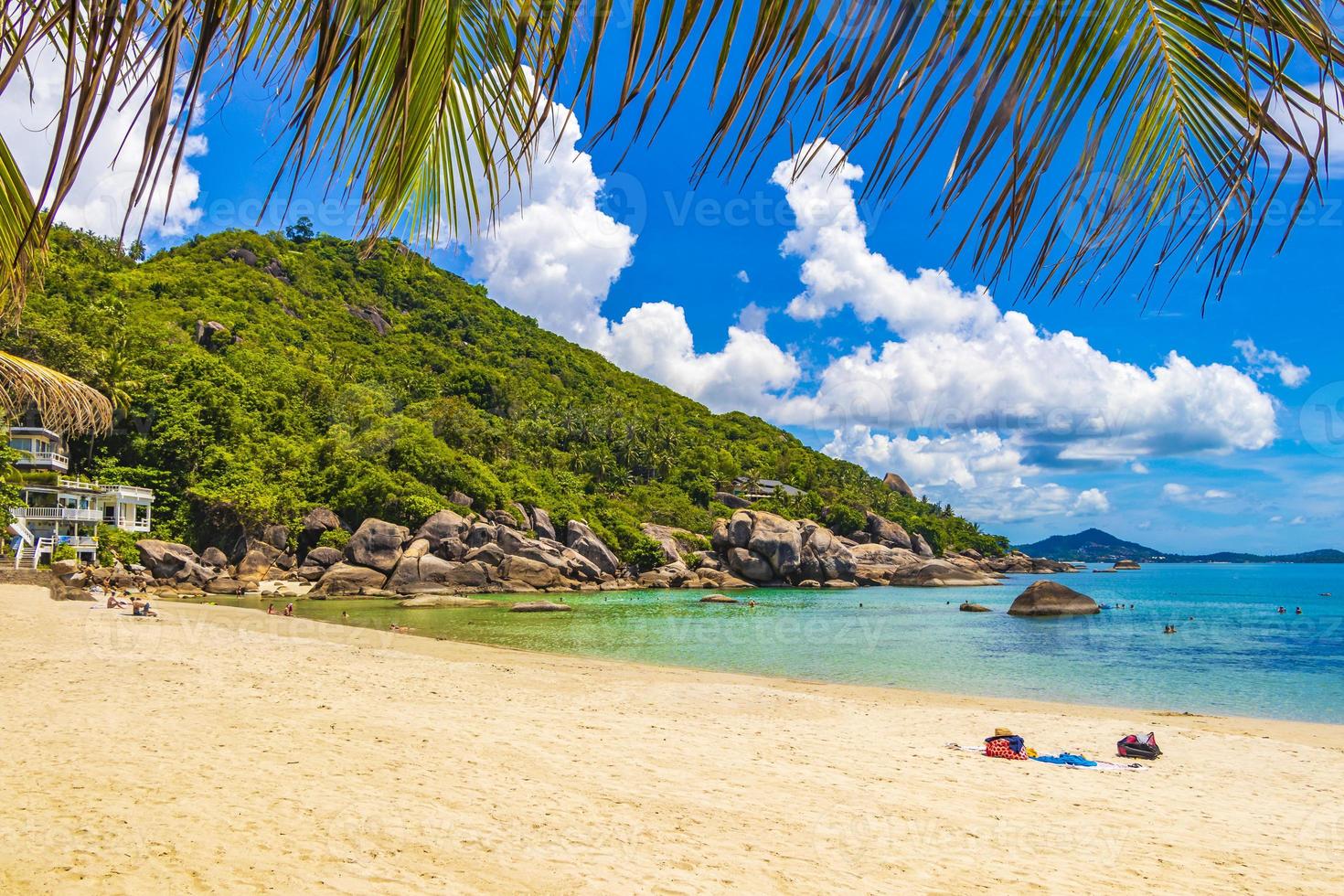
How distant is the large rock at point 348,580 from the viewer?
130ft

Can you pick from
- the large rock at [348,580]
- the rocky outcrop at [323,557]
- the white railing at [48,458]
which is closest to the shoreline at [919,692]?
the large rock at [348,580]

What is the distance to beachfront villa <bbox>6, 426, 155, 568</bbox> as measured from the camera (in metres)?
34.8

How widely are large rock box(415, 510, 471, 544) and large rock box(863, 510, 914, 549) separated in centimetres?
4401

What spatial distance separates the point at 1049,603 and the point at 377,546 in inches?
1390

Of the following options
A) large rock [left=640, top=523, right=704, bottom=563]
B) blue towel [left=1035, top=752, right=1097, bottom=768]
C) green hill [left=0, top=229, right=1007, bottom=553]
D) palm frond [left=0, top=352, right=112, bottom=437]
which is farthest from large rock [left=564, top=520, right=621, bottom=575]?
palm frond [left=0, top=352, right=112, bottom=437]

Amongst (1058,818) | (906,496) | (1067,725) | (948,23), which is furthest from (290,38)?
(906,496)

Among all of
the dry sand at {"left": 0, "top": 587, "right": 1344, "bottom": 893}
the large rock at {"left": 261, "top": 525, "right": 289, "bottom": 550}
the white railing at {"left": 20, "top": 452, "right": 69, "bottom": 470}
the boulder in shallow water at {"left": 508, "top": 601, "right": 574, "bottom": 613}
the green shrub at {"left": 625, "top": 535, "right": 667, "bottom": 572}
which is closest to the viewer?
the dry sand at {"left": 0, "top": 587, "right": 1344, "bottom": 893}

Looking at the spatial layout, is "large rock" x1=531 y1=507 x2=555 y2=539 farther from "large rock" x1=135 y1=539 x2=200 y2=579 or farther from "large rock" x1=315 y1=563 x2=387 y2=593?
"large rock" x1=135 y1=539 x2=200 y2=579

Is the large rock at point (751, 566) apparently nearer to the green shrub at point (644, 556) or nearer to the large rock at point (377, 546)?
the green shrub at point (644, 556)

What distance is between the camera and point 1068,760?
10.6 meters

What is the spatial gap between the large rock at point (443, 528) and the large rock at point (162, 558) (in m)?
11.6

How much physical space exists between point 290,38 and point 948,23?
140cm

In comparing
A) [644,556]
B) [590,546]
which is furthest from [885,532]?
[590,546]

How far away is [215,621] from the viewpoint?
24.3 m
